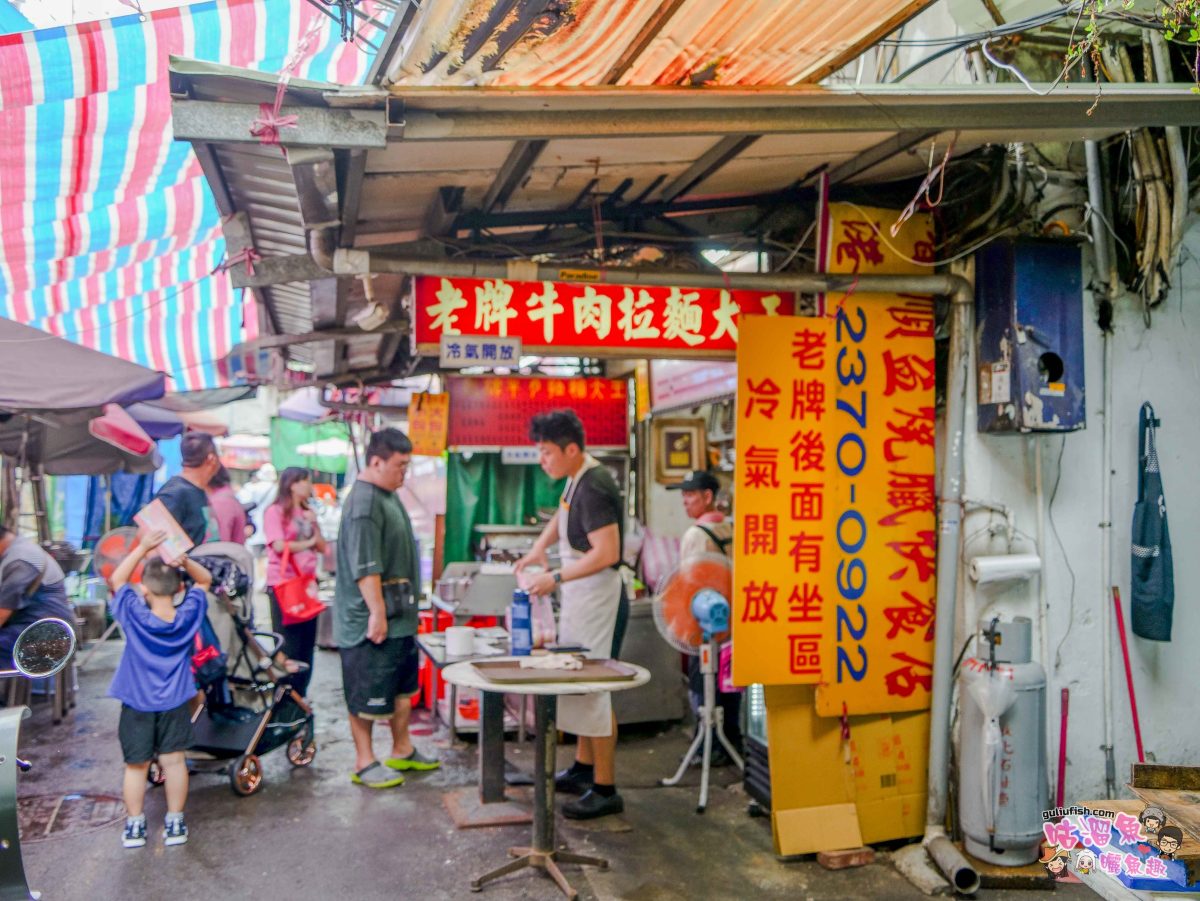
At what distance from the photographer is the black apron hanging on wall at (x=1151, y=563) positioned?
5.04 meters

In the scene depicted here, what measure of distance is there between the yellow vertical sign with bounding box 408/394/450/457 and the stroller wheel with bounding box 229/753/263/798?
4343mm

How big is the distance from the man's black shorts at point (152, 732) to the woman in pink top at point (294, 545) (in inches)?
70.3

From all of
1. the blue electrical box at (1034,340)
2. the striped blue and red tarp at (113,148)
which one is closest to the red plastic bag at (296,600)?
the striped blue and red tarp at (113,148)

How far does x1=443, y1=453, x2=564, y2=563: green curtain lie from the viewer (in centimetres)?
1082

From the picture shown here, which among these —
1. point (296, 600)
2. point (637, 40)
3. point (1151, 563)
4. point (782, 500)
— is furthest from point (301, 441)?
point (637, 40)

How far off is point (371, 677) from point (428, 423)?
4354 millimetres

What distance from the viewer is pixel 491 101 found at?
3.51 metres

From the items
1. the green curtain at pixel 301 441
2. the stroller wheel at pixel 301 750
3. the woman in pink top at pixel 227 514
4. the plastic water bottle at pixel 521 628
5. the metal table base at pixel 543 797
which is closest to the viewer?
the metal table base at pixel 543 797

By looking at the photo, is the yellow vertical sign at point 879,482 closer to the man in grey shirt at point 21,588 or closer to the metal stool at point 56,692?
the man in grey shirt at point 21,588

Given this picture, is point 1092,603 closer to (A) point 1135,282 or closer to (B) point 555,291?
(A) point 1135,282

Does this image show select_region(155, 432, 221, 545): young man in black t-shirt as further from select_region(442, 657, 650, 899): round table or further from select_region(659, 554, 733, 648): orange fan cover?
select_region(659, 554, 733, 648): orange fan cover

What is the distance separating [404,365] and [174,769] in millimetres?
Answer: 5797

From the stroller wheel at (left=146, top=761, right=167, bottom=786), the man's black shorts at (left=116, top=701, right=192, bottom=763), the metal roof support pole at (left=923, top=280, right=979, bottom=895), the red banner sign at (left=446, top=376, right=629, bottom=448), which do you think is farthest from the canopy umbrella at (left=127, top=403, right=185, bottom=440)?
the metal roof support pole at (left=923, top=280, right=979, bottom=895)

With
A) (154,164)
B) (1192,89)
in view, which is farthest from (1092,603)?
(154,164)
